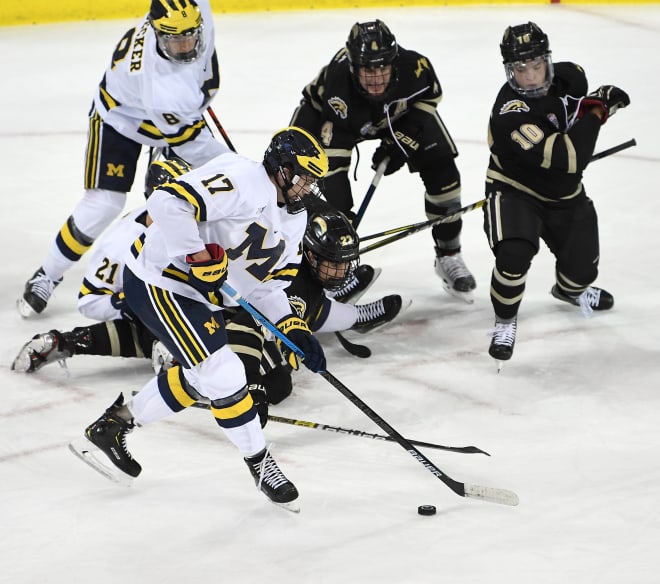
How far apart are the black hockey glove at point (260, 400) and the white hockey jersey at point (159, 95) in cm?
117

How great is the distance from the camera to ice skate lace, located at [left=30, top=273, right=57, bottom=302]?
4105 millimetres

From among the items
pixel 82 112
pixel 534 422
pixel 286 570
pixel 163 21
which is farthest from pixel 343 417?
pixel 82 112

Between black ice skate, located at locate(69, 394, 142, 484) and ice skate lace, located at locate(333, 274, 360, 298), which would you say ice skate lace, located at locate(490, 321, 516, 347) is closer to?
ice skate lace, located at locate(333, 274, 360, 298)

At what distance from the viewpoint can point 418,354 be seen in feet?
12.6

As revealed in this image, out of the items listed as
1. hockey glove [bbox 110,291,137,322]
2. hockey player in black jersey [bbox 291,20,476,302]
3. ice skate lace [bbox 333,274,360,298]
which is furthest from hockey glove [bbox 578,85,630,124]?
hockey glove [bbox 110,291,137,322]

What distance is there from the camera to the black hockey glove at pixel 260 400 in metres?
3.19

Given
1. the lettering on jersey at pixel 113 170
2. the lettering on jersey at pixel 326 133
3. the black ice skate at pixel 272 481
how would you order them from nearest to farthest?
the black ice skate at pixel 272 481 → the lettering on jersey at pixel 113 170 → the lettering on jersey at pixel 326 133

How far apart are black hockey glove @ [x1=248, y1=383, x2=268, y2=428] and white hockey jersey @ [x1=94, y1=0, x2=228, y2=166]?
→ 1172mm

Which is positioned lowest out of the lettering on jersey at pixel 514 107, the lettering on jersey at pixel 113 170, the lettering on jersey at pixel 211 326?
the lettering on jersey at pixel 113 170

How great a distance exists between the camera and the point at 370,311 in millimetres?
3910

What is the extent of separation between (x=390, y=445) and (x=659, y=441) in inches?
28.4

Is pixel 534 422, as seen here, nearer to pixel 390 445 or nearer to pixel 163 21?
pixel 390 445

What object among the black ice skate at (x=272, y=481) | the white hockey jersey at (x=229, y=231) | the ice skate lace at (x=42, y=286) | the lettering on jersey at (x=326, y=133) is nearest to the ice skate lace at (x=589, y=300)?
the lettering on jersey at (x=326, y=133)

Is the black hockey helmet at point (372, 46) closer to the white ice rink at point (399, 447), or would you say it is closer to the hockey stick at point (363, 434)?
the white ice rink at point (399, 447)
